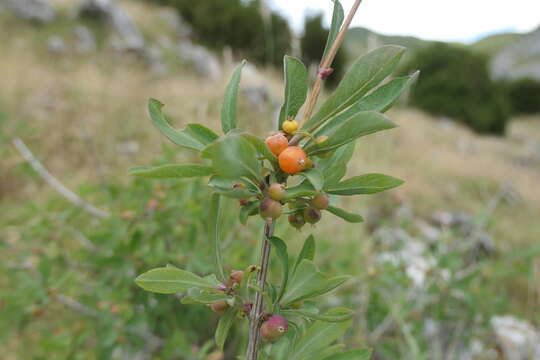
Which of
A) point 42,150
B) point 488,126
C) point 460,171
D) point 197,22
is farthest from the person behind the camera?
point 488,126

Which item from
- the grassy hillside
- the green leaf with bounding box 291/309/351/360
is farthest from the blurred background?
the grassy hillside

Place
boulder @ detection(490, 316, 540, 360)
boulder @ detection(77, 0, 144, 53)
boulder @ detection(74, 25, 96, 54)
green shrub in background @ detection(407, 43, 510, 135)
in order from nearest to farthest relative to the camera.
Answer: boulder @ detection(490, 316, 540, 360)
boulder @ detection(74, 25, 96, 54)
boulder @ detection(77, 0, 144, 53)
green shrub in background @ detection(407, 43, 510, 135)

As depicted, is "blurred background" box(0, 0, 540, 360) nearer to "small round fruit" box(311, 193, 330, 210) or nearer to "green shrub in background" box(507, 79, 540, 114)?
"small round fruit" box(311, 193, 330, 210)

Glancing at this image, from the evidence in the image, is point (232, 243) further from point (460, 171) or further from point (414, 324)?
point (460, 171)

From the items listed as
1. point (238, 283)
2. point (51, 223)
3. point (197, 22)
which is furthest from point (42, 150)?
point (197, 22)

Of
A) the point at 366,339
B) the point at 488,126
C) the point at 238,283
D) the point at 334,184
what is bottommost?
the point at 488,126

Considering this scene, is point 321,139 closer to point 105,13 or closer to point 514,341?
point 514,341
